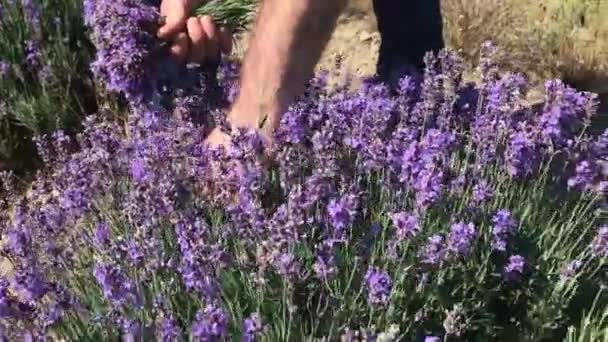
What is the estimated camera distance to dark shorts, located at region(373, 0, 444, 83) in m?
3.38

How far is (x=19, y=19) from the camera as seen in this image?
3.57 metres

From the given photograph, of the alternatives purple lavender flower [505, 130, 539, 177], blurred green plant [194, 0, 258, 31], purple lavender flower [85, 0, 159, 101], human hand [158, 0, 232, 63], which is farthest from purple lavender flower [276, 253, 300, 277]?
blurred green plant [194, 0, 258, 31]

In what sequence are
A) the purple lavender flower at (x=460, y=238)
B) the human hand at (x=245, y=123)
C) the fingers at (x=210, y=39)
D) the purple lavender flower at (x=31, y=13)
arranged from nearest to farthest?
the purple lavender flower at (x=460, y=238) < the human hand at (x=245, y=123) < the fingers at (x=210, y=39) < the purple lavender flower at (x=31, y=13)

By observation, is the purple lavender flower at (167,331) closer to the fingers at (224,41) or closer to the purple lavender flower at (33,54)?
the fingers at (224,41)

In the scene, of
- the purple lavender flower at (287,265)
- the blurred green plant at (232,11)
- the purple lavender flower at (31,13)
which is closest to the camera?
the purple lavender flower at (287,265)

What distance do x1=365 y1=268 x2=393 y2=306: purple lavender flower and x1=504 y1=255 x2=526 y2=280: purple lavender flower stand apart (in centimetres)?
31

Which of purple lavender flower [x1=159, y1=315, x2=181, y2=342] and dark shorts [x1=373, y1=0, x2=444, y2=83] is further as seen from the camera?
dark shorts [x1=373, y1=0, x2=444, y2=83]

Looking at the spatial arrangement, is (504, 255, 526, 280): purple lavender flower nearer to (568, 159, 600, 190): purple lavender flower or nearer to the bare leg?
(568, 159, 600, 190): purple lavender flower

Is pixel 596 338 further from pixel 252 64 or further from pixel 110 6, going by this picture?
pixel 110 6

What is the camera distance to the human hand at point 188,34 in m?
2.80

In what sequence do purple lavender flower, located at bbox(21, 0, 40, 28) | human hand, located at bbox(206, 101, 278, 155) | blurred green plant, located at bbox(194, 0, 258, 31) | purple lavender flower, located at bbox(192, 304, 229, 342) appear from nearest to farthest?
purple lavender flower, located at bbox(192, 304, 229, 342) → human hand, located at bbox(206, 101, 278, 155) → purple lavender flower, located at bbox(21, 0, 40, 28) → blurred green plant, located at bbox(194, 0, 258, 31)

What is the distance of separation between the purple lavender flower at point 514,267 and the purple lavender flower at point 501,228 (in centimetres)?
3

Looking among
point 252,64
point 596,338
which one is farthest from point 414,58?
point 596,338

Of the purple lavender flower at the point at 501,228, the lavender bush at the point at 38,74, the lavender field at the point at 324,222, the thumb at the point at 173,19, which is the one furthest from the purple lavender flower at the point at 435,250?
the lavender bush at the point at 38,74
